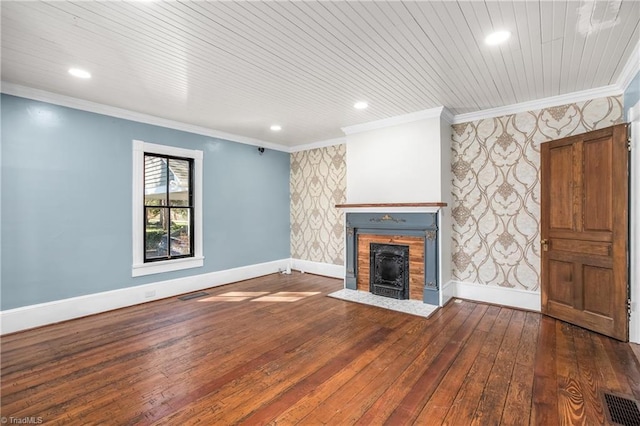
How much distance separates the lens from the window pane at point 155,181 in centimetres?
456

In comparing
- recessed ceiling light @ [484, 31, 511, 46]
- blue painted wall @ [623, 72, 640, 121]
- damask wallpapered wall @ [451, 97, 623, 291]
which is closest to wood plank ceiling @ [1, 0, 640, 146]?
recessed ceiling light @ [484, 31, 511, 46]

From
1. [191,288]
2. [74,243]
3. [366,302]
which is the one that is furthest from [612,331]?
[74,243]

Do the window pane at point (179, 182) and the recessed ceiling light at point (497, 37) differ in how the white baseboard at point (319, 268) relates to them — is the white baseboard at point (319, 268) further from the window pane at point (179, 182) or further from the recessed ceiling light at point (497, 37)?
the recessed ceiling light at point (497, 37)

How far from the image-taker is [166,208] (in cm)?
479

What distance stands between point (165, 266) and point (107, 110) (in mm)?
2384

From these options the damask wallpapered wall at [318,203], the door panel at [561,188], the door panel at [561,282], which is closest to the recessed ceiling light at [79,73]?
the damask wallpapered wall at [318,203]

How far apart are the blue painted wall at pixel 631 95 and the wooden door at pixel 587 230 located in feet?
0.99

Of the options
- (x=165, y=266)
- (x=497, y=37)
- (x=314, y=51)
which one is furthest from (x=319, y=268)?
(x=497, y=37)

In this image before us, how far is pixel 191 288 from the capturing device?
500 cm

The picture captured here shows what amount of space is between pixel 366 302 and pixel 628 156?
341 centimetres

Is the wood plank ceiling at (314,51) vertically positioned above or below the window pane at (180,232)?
above

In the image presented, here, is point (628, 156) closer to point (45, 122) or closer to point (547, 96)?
point (547, 96)

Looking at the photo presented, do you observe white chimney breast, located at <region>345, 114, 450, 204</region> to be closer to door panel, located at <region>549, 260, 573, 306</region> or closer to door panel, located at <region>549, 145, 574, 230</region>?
door panel, located at <region>549, 145, 574, 230</region>

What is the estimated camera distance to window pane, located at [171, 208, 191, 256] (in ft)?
16.1
